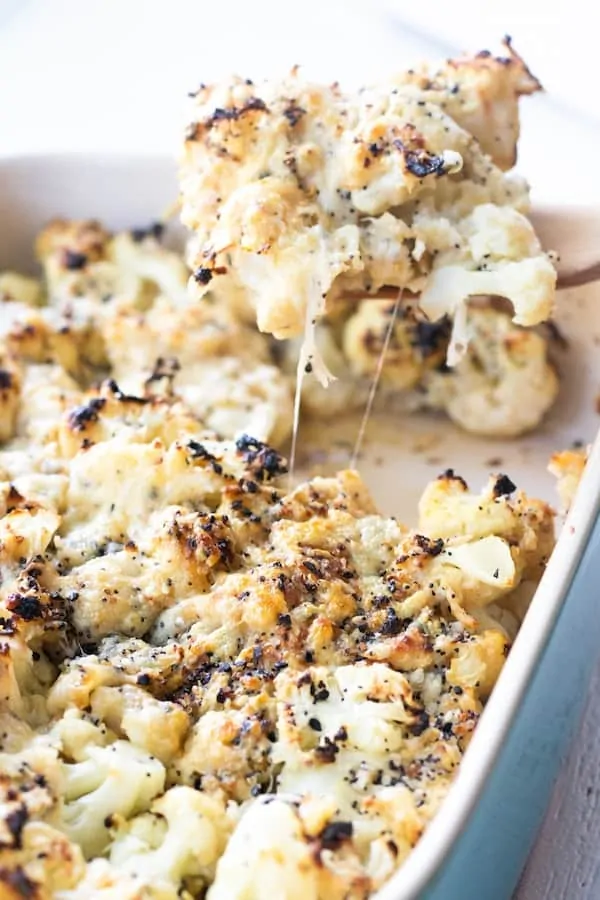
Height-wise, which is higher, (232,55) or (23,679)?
(232,55)

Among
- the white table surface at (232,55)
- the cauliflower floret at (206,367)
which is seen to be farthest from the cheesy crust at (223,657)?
the white table surface at (232,55)

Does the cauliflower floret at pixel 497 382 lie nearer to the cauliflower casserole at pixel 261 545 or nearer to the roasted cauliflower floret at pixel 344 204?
the cauliflower casserole at pixel 261 545

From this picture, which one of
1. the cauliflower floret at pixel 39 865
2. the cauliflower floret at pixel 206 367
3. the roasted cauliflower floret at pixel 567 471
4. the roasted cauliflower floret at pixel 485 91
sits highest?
the roasted cauliflower floret at pixel 485 91

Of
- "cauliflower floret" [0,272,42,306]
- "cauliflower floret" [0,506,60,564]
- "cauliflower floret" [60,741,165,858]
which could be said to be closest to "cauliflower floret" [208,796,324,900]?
"cauliflower floret" [60,741,165,858]

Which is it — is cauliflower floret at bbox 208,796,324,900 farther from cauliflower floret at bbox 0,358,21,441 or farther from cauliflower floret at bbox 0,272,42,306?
cauliflower floret at bbox 0,272,42,306

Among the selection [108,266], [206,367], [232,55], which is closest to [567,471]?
[206,367]

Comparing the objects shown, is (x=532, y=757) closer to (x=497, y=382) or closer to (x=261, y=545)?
(x=261, y=545)
